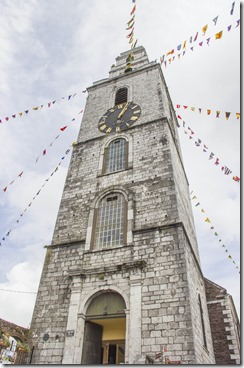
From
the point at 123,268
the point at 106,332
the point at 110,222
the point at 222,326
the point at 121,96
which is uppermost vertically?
the point at 121,96

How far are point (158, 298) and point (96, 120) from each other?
11128 millimetres

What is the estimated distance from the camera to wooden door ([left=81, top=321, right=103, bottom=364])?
883 centimetres

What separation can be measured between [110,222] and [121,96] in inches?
376

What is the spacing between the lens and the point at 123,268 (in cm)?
955

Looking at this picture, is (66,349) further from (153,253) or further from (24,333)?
(24,333)

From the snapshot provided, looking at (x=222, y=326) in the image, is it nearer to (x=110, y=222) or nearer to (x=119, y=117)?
(x=110, y=222)

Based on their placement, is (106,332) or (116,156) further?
(116,156)

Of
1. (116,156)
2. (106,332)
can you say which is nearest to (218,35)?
(116,156)

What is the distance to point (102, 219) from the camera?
1162cm

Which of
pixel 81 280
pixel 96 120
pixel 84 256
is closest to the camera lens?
pixel 81 280

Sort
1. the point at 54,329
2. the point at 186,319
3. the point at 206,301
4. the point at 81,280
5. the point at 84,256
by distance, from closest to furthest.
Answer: the point at 186,319 < the point at 54,329 < the point at 81,280 < the point at 84,256 < the point at 206,301

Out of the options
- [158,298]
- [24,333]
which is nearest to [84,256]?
[158,298]

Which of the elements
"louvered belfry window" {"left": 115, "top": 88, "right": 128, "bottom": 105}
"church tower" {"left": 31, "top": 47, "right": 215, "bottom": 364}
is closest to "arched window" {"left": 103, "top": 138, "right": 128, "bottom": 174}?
"church tower" {"left": 31, "top": 47, "right": 215, "bottom": 364}

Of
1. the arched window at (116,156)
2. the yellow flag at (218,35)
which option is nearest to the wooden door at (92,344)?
the arched window at (116,156)
